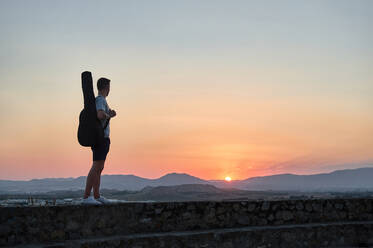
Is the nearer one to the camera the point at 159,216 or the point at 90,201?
the point at 90,201

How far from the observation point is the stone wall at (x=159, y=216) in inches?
244

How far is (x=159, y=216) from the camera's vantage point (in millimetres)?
7477

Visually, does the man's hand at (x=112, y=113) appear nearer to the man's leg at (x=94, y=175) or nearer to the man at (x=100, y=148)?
the man at (x=100, y=148)

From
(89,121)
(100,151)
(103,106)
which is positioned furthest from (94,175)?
(103,106)

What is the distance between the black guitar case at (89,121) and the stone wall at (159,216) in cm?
105

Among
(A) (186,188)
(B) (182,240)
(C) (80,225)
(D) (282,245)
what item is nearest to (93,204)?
(C) (80,225)

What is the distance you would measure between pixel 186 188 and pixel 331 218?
4762 inches

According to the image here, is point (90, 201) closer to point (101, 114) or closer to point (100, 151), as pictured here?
point (100, 151)

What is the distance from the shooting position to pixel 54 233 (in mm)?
6371

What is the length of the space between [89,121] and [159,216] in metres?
2.04

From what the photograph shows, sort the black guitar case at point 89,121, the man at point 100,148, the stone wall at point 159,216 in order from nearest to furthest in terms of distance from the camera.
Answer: the stone wall at point 159,216 < the black guitar case at point 89,121 < the man at point 100,148

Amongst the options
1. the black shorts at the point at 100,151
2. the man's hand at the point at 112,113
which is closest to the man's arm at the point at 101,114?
the man's hand at the point at 112,113

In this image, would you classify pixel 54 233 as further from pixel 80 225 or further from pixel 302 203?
pixel 302 203

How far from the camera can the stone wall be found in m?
6.20
